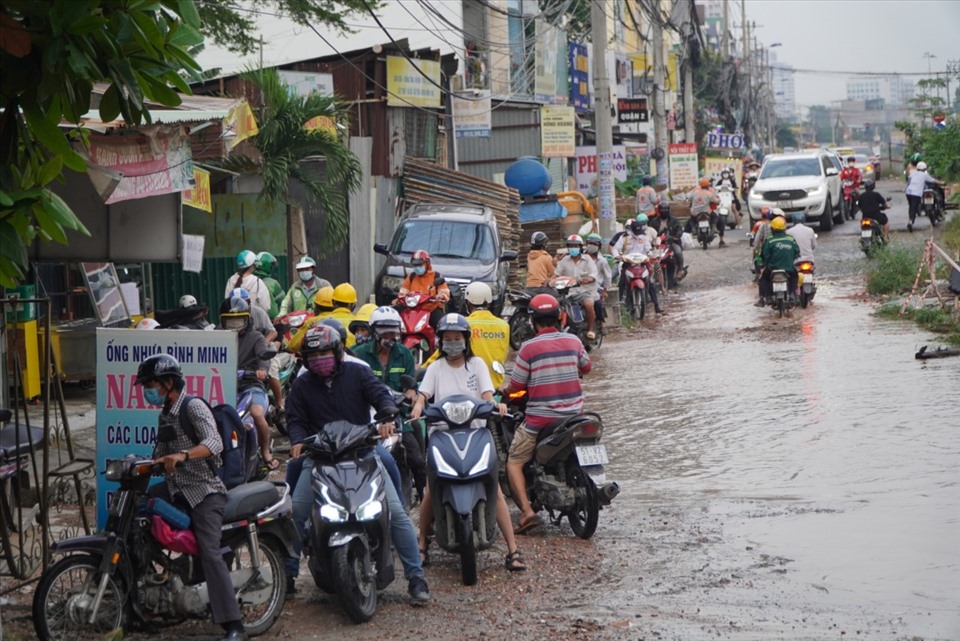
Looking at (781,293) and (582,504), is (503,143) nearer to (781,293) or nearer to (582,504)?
(781,293)

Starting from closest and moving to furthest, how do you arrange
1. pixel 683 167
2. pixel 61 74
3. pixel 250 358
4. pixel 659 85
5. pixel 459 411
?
pixel 61 74 → pixel 459 411 → pixel 250 358 → pixel 659 85 → pixel 683 167

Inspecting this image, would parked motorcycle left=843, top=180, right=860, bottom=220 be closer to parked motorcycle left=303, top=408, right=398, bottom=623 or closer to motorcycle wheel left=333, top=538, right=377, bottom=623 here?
parked motorcycle left=303, top=408, right=398, bottom=623

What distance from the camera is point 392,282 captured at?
792 inches

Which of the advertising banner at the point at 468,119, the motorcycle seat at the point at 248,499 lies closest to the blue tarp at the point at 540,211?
the advertising banner at the point at 468,119

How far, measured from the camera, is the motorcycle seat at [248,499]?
7.40m

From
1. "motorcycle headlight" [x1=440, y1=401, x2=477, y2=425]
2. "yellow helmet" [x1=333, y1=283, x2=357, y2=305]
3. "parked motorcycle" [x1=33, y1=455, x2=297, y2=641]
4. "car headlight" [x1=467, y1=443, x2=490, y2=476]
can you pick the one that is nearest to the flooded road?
"car headlight" [x1=467, y1=443, x2=490, y2=476]

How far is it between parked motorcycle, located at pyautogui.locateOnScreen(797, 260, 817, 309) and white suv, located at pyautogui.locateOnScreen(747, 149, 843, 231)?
11.2 m

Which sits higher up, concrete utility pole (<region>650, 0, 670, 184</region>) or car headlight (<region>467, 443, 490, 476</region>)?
concrete utility pole (<region>650, 0, 670, 184</region>)

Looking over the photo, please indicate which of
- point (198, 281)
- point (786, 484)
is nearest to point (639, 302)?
point (198, 281)

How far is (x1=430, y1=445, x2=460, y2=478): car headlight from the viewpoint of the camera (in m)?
8.31

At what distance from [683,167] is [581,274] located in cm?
2749

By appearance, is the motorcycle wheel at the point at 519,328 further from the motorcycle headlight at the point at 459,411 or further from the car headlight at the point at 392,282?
the motorcycle headlight at the point at 459,411

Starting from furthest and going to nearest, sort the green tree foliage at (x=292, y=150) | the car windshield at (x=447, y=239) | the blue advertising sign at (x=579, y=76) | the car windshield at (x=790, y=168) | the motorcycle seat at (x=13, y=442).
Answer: the blue advertising sign at (x=579, y=76) < the car windshield at (x=790, y=168) < the car windshield at (x=447, y=239) < the green tree foliage at (x=292, y=150) < the motorcycle seat at (x=13, y=442)

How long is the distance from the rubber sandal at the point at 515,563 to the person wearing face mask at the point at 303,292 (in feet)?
22.4
